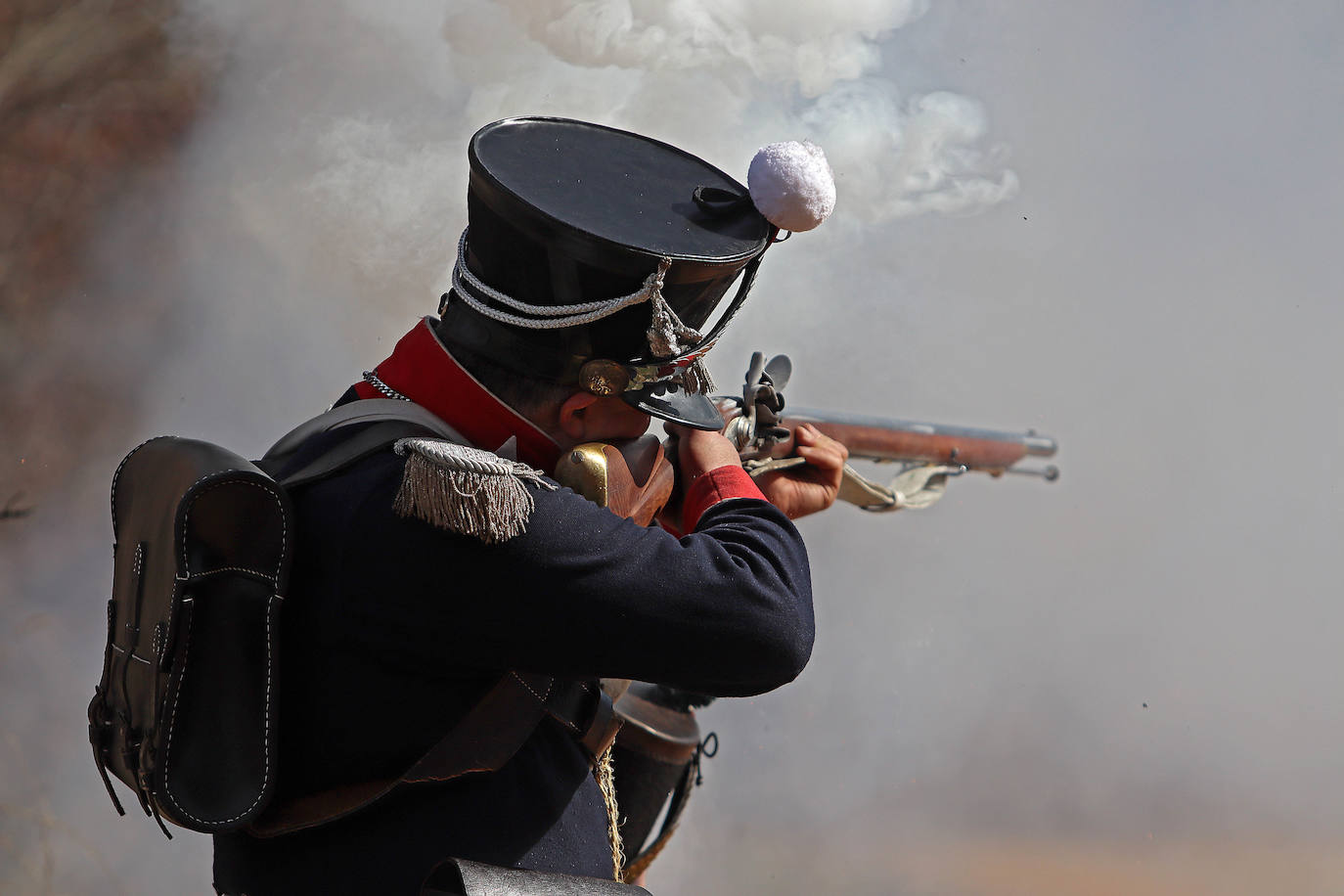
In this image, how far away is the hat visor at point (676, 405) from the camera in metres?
1.92

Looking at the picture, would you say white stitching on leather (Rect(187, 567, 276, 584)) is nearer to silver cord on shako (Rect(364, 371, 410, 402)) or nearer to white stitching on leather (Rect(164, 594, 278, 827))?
white stitching on leather (Rect(164, 594, 278, 827))

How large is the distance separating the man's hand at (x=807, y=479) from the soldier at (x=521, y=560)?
0.71m

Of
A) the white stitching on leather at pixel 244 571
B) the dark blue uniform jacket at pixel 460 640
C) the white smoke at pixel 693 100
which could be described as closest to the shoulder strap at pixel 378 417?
the dark blue uniform jacket at pixel 460 640

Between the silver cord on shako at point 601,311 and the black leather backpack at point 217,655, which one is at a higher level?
the silver cord on shako at point 601,311

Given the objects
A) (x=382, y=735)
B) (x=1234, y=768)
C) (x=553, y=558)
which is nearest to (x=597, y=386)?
(x=553, y=558)

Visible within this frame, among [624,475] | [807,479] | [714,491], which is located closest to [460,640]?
[624,475]

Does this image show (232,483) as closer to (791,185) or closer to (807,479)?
(791,185)

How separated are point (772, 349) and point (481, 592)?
3.57 meters

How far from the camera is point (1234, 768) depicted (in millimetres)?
5848

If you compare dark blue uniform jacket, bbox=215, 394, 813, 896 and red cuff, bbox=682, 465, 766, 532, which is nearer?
dark blue uniform jacket, bbox=215, 394, 813, 896

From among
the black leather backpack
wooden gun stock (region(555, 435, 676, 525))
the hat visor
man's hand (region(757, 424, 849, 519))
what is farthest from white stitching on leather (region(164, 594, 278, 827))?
man's hand (region(757, 424, 849, 519))

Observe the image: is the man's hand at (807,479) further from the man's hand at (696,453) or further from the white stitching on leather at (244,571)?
the white stitching on leather at (244,571)

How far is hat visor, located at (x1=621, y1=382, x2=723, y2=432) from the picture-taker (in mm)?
1922

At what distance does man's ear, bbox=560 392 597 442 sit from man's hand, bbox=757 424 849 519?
88 cm
